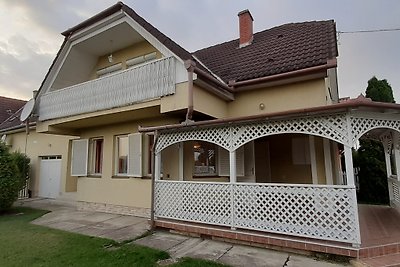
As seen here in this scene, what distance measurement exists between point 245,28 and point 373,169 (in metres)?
11.1

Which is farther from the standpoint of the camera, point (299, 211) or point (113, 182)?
point (113, 182)

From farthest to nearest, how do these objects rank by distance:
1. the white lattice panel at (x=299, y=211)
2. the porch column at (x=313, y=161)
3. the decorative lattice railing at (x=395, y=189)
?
the decorative lattice railing at (x=395, y=189), the porch column at (x=313, y=161), the white lattice panel at (x=299, y=211)

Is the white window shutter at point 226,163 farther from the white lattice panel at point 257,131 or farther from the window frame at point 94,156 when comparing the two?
the window frame at point 94,156

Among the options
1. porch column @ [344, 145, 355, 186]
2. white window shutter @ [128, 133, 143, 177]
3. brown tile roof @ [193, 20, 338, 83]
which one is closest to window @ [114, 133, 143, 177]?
white window shutter @ [128, 133, 143, 177]

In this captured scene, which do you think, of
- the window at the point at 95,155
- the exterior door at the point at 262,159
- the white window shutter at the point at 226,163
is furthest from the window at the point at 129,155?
the exterior door at the point at 262,159

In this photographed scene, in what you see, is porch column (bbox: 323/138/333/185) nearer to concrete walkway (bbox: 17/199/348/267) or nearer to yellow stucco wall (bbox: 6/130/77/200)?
concrete walkway (bbox: 17/199/348/267)

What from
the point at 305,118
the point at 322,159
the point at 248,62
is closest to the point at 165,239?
the point at 305,118

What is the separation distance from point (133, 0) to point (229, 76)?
786 cm

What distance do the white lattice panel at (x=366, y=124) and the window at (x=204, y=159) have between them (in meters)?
5.68

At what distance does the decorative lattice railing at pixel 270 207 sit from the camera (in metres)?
5.93

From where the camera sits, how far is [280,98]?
32.3 feet

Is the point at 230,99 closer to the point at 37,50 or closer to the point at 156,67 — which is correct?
the point at 156,67

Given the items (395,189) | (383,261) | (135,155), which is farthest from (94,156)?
(395,189)

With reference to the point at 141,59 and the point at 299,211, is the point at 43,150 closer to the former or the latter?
the point at 141,59
